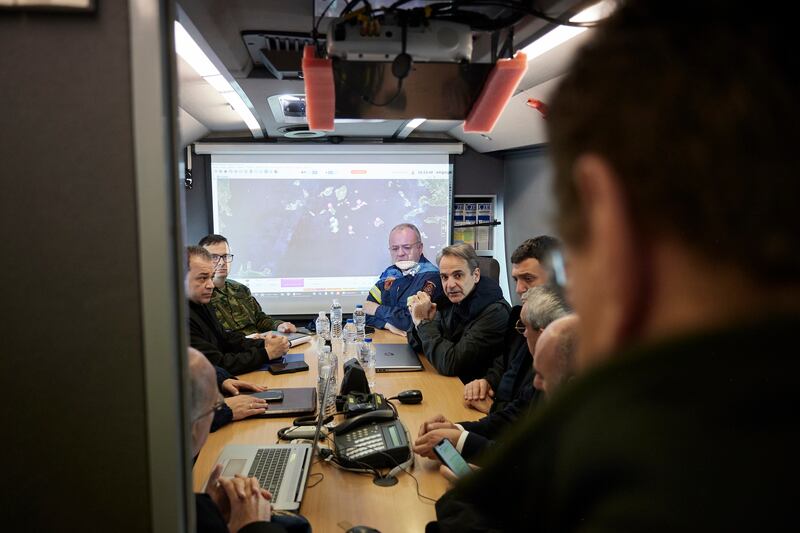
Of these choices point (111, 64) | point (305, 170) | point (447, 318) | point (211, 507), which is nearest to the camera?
point (111, 64)

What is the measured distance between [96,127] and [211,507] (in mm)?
806

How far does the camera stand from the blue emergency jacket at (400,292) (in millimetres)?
3648

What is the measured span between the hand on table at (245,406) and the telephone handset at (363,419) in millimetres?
424

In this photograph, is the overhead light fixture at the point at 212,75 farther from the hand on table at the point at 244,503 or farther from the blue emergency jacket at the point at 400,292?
the blue emergency jacket at the point at 400,292

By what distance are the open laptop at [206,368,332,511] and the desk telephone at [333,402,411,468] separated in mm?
97

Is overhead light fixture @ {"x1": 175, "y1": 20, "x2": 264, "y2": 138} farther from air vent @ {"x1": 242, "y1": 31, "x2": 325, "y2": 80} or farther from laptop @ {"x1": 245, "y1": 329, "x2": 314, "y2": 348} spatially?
laptop @ {"x1": 245, "y1": 329, "x2": 314, "y2": 348}

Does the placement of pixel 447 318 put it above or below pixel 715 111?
below

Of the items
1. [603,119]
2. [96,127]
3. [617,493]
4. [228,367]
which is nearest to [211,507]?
[96,127]

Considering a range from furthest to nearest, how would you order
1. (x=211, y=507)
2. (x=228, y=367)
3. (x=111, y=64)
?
1. (x=228, y=367)
2. (x=211, y=507)
3. (x=111, y=64)

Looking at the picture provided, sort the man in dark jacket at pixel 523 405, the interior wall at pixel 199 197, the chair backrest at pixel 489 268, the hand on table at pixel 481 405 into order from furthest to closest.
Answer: the interior wall at pixel 199 197
the chair backrest at pixel 489 268
the hand on table at pixel 481 405
the man in dark jacket at pixel 523 405

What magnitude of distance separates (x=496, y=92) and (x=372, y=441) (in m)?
1.15

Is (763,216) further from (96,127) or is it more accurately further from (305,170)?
(305,170)

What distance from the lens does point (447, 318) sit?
9.83 feet

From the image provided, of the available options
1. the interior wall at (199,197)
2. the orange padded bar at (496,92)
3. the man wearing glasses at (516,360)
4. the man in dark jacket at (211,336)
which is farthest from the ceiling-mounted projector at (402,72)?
the interior wall at (199,197)
